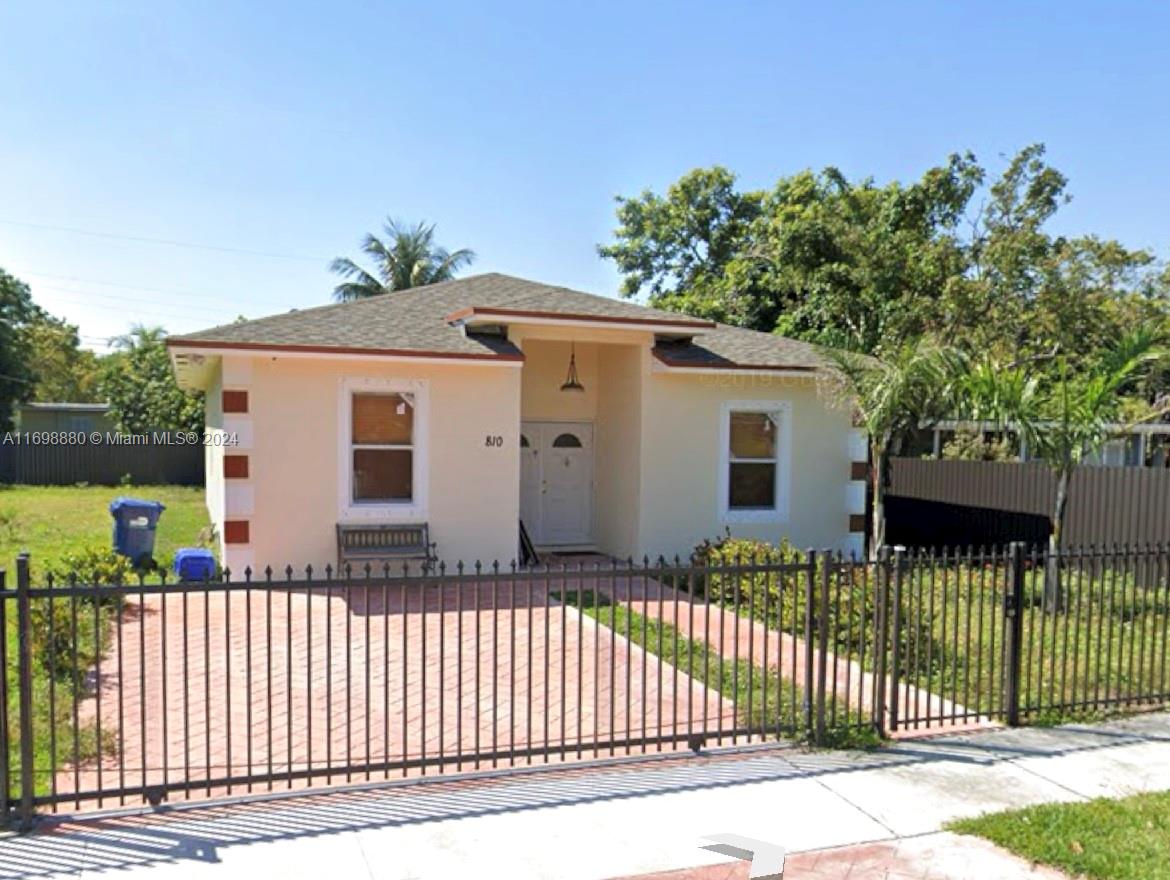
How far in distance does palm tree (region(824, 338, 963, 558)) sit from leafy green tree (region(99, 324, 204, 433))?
2337cm

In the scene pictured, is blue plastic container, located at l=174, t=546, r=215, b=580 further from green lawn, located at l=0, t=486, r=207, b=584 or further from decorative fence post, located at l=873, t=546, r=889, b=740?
decorative fence post, located at l=873, t=546, r=889, b=740

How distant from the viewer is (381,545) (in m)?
11.7

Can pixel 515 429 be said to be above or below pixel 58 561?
above

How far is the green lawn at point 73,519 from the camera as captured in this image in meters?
14.3

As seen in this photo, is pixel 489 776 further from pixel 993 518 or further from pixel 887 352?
pixel 993 518

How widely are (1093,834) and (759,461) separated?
9.45 meters

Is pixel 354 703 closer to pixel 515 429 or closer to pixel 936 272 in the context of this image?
pixel 515 429

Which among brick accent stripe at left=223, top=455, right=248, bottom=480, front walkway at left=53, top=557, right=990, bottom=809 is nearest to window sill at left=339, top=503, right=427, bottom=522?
brick accent stripe at left=223, top=455, right=248, bottom=480

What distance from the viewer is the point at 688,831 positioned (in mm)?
4617

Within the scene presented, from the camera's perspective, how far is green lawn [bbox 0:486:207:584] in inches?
561

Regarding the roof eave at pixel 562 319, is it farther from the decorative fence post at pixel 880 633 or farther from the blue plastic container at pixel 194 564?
the decorative fence post at pixel 880 633

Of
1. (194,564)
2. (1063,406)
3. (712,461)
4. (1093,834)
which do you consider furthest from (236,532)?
(1063,406)

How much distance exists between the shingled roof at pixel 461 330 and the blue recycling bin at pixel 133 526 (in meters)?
3.11

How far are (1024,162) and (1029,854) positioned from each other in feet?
62.9
